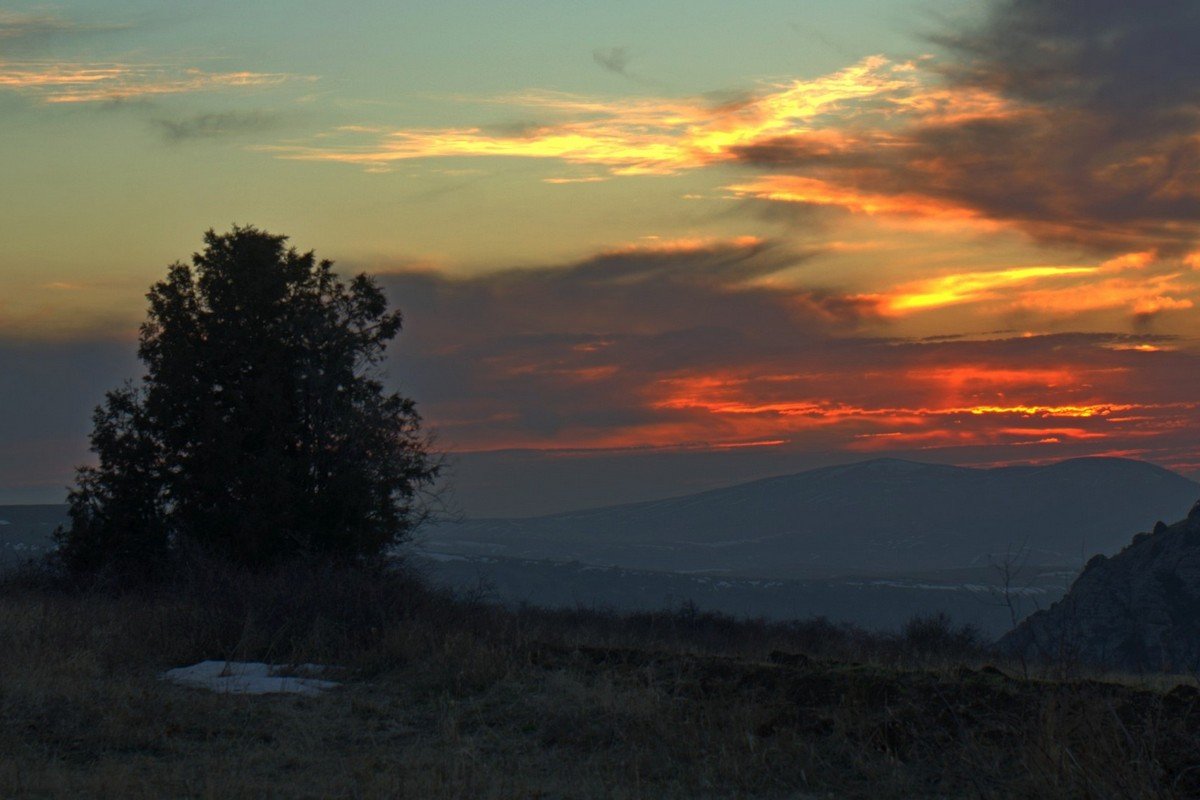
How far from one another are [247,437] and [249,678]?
1588cm

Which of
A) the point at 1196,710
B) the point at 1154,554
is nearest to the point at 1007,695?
the point at 1196,710

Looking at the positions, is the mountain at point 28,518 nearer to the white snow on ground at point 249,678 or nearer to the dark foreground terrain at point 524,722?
the dark foreground terrain at point 524,722

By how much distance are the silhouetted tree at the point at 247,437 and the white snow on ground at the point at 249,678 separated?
12.7m

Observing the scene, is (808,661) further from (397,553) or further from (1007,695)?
(397,553)

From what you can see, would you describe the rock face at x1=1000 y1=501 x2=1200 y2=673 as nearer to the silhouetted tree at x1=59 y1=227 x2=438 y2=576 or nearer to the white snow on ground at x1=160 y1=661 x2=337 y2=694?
the silhouetted tree at x1=59 y1=227 x2=438 y2=576

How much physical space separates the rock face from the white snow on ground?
23769mm

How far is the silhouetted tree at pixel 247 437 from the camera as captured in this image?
90.9ft

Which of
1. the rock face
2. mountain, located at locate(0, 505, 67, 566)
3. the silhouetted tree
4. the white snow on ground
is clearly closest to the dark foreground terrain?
the white snow on ground

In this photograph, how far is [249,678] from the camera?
44.4 feet

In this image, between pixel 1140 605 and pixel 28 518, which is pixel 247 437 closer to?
pixel 1140 605

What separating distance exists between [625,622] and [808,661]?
16780 mm

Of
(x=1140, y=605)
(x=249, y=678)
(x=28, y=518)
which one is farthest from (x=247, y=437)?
(x=28, y=518)

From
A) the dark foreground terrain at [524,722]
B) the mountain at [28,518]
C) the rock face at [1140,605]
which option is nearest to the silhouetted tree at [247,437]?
the dark foreground terrain at [524,722]

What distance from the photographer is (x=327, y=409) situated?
1136 inches
